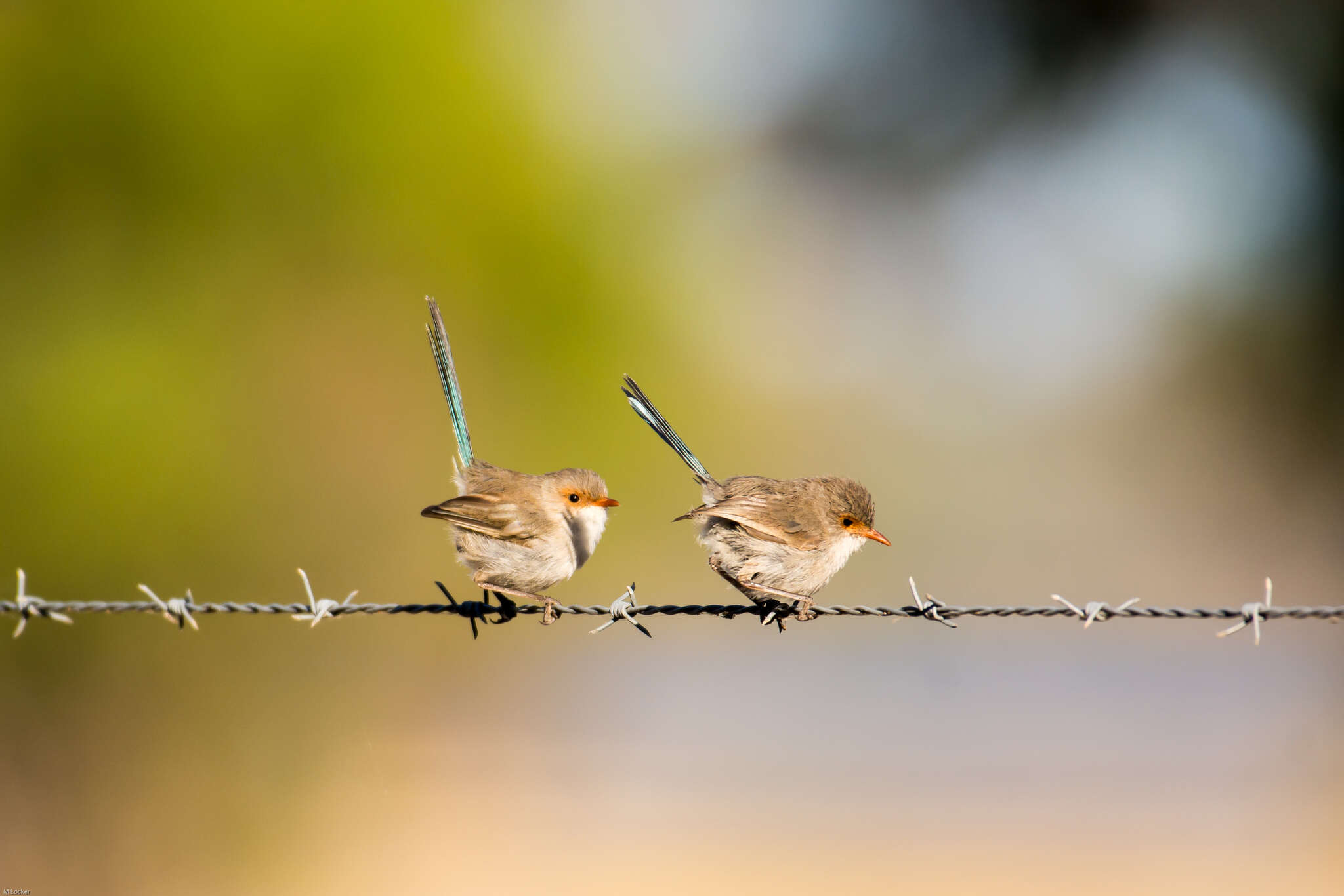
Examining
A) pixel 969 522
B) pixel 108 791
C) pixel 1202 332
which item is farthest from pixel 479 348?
pixel 1202 332

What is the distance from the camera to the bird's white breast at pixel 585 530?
18.7ft

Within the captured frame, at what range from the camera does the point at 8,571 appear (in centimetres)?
915

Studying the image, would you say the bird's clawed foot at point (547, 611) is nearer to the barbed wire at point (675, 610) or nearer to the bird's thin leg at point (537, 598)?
the bird's thin leg at point (537, 598)

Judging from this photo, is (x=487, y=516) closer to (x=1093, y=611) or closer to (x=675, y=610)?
(x=675, y=610)

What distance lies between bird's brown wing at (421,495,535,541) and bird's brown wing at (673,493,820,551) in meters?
0.83

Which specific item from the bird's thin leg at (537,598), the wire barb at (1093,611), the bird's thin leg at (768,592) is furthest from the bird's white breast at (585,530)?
the wire barb at (1093,611)

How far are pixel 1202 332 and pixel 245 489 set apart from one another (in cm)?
1323

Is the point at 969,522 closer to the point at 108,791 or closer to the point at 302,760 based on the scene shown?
the point at 302,760

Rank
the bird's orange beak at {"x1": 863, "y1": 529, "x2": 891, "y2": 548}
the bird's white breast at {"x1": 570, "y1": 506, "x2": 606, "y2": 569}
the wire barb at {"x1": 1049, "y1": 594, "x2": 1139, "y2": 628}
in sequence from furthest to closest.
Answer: the bird's orange beak at {"x1": 863, "y1": 529, "x2": 891, "y2": 548}
the bird's white breast at {"x1": 570, "y1": 506, "x2": 606, "y2": 569}
the wire barb at {"x1": 1049, "y1": 594, "x2": 1139, "y2": 628}

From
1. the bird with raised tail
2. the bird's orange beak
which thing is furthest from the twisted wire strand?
the bird's orange beak

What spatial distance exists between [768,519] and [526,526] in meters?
1.26

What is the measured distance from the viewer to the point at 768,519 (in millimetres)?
5648

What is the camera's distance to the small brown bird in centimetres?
562

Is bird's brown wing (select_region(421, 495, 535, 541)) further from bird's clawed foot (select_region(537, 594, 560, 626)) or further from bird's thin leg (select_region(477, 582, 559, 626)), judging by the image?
bird's clawed foot (select_region(537, 594, 560, 626))
